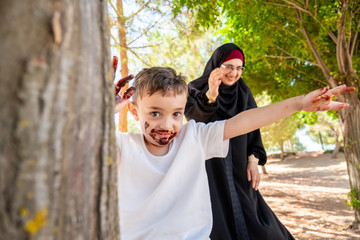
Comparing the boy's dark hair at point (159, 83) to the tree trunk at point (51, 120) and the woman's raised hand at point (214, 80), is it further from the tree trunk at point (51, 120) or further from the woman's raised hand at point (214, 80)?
the tree trunk at point (51, 120)

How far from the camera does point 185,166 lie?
1887mm

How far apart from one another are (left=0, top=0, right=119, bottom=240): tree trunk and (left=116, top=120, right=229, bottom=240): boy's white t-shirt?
0.97m

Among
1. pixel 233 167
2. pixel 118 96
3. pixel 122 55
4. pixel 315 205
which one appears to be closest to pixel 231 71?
pixel 233 167

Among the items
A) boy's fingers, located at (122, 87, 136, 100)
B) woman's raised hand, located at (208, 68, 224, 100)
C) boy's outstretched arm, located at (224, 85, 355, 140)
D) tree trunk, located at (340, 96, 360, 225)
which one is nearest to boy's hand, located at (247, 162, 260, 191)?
woman's raised hand, located at (208, 68, 224, 100)

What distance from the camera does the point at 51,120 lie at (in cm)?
64

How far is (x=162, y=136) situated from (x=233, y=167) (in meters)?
1.17

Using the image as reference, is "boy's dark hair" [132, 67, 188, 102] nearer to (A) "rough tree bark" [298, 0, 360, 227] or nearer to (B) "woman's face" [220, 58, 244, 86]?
(B) "woman's face" [220, 58, 244, 86]

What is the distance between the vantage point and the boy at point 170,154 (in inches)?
68.3

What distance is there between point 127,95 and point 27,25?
4.42 ft

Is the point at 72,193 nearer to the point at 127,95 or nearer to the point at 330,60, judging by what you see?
the point at 127,95

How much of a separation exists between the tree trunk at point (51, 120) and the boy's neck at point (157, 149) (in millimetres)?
1174

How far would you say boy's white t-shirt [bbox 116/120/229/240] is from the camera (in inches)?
67.6

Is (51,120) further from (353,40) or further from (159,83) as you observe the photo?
(353,40)

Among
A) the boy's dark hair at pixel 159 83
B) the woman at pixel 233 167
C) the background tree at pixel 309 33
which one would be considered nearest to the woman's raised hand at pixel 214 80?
the woman at pixel 233 167
